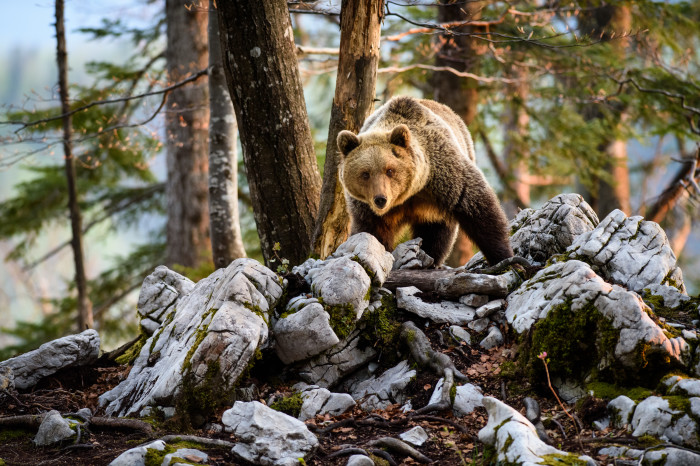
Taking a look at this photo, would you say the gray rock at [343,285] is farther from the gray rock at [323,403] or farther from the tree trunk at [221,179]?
the tree trunk at [221,179]

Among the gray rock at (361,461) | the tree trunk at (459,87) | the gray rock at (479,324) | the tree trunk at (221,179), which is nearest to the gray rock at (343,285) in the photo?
the gray rock at (479,324)

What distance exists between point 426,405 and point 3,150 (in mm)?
6567

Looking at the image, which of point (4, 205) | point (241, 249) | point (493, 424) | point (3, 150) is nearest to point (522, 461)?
point (493, 424)

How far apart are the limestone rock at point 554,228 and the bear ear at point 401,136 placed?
1.54m

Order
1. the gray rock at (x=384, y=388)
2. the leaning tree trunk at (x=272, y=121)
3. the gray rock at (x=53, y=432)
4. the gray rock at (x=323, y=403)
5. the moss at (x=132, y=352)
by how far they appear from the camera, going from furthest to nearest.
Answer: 1. the leaning tree trunk at (x=272, y=121)
2. the moss at (x=132, y=352)
3. the gray rock at (x=384, y=388)
4. the gray rock at (x=323, y=403)
5. the gray rock at (x=53, y=432)

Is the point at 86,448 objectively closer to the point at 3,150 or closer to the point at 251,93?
the point at 251,93

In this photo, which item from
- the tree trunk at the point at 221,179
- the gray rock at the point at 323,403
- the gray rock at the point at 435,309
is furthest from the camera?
the tree trunk at the point at 221,179

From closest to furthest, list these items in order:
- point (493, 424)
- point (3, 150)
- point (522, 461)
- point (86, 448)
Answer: point (522, 461) → point (493, 424) → point (86, 448) → point (3, 150)

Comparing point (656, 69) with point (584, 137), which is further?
point (584, 137)

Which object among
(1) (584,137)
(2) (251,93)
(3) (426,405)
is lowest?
(3) (426,405)

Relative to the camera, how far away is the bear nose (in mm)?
5527

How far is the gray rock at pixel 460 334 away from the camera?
4.68 metres

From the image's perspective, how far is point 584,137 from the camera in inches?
478

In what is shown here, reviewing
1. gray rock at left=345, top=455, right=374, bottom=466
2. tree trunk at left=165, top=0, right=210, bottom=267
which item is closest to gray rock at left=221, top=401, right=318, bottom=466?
gray rock at left=345, top=455, right=374, bottom=466
